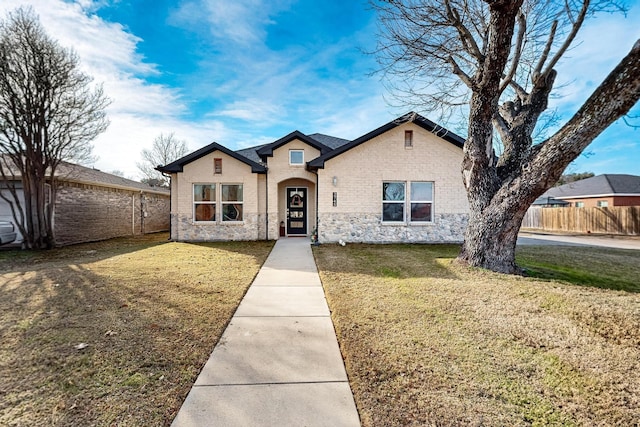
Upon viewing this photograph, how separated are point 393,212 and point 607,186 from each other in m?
24.1

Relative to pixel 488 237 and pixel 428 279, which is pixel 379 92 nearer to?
pixel 488 237

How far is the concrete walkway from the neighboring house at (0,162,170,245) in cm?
1244

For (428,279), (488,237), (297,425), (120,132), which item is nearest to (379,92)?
(488,237)

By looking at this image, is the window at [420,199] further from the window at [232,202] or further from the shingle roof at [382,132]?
the window at [232,202]

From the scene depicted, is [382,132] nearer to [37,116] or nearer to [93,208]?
[37,116]

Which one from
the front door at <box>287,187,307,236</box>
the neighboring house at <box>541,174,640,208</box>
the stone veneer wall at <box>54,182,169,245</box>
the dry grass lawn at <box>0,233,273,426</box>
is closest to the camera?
the dry grass lawn at <box>0,233,273,426</box>

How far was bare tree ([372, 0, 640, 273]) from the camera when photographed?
6121mm

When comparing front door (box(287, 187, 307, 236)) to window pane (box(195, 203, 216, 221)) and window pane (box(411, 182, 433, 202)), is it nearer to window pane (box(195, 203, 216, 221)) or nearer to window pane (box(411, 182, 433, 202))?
window pane (box(195, 203, 216, 221))

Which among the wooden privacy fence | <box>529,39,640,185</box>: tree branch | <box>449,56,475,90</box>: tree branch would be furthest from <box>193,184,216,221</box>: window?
the wooden privacy fence

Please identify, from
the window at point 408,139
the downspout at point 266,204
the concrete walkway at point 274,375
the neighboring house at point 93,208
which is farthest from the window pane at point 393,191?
the neighboring house at point 93,208

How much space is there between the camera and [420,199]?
1198 cm

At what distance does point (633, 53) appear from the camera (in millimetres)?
4613

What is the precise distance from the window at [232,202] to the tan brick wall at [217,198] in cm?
21

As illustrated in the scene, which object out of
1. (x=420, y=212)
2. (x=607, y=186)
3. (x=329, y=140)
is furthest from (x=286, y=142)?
Result: (x=607, y=186)
